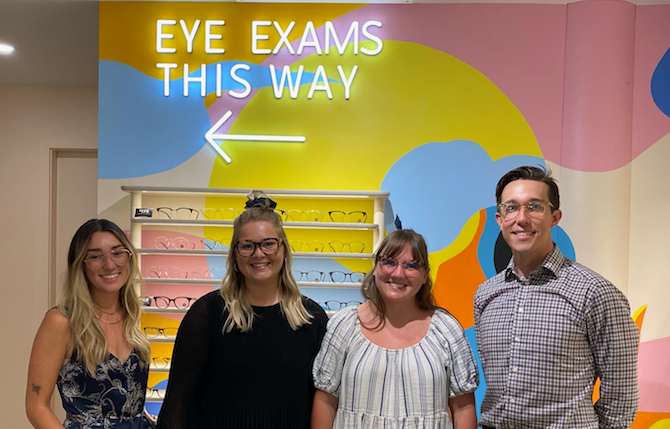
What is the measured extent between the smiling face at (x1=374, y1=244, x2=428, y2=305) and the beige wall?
477 centimetres

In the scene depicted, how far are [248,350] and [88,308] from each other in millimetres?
669

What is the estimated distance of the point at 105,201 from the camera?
12.9 ft

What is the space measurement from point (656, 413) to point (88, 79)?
5.81 metres

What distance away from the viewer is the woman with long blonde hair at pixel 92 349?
6.89 ft

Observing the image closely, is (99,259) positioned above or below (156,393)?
above

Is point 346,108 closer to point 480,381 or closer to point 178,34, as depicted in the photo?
point 178,34

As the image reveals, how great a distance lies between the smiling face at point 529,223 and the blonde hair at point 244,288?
33.1 inches

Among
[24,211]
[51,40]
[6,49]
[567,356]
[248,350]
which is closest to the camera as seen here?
[567,356]

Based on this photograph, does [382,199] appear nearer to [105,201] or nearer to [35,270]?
[105,201]

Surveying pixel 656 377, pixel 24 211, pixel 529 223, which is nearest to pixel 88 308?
pixel 529 223

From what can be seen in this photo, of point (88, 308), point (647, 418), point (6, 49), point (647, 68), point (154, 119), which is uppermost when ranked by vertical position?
point (6, 49)

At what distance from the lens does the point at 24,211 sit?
230 inches

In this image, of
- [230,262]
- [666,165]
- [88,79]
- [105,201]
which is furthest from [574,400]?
[88,79]

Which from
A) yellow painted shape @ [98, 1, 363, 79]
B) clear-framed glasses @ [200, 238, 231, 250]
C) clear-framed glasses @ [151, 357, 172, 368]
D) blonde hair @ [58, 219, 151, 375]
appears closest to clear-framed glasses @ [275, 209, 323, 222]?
clear-framed glasses @ [200, 238, 231, 250]
